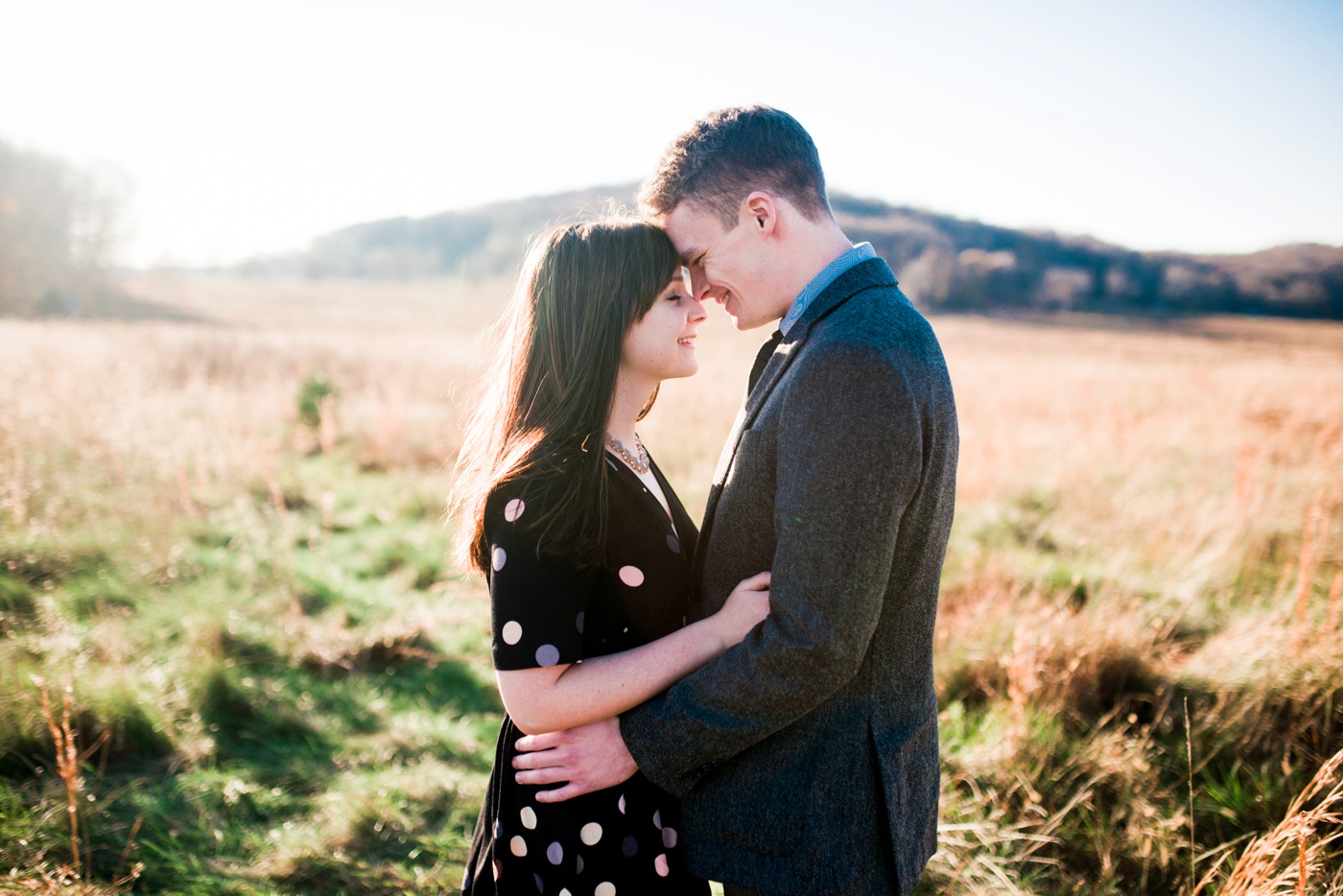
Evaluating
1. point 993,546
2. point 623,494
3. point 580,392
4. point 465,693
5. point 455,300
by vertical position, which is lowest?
point 465,693

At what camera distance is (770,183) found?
60.0 inches

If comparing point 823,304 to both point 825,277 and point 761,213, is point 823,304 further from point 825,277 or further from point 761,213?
point 761,213

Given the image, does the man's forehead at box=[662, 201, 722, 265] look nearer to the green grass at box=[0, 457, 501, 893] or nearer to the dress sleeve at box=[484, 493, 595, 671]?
the dress sleeve at box=[484, 493, 595, 671]

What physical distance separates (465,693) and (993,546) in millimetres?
4030

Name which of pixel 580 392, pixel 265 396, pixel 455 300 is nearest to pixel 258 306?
pixel 455 300

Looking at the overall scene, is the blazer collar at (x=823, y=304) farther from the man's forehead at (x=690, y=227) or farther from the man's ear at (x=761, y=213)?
the man's forehead at (x=690, y=227)

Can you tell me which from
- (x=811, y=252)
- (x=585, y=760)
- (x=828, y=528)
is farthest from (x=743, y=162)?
(x=585, y=760)

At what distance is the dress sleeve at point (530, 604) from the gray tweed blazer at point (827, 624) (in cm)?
23

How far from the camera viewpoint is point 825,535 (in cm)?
118

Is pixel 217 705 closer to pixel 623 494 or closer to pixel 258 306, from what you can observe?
pixel 623 494

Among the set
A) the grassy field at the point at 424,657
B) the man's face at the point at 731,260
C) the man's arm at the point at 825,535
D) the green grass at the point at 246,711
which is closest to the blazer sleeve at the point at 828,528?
the man's arm at the point at 825,535

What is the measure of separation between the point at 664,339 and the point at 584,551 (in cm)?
58

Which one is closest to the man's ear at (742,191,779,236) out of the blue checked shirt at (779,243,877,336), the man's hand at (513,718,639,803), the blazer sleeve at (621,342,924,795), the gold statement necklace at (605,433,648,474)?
the blue checked shirt at (779,243,877,336)

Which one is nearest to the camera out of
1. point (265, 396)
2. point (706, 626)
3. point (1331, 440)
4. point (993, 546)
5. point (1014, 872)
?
point (706, 626)
